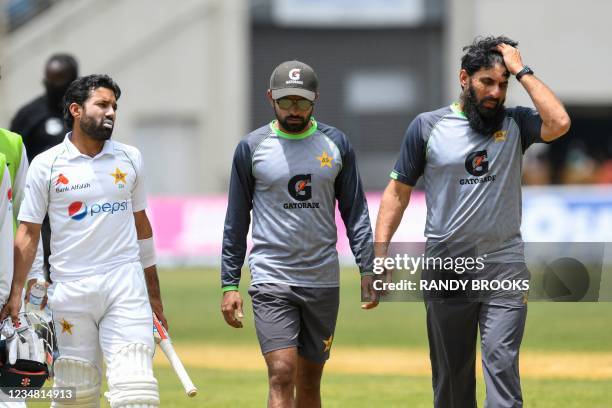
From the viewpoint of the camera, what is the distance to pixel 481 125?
837 centimetres

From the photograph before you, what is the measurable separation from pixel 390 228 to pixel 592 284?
166 centimetres

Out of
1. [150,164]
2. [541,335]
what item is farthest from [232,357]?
[150,164]

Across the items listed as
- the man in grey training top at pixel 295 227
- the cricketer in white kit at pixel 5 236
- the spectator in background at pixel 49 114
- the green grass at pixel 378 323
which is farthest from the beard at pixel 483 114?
the green grass at pixel 378 323

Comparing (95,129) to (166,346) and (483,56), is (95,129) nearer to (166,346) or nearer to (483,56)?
(166,346)

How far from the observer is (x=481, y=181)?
8336 millimetres

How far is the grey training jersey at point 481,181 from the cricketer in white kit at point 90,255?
2.00 metres

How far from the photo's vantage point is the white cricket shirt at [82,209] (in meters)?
8.37

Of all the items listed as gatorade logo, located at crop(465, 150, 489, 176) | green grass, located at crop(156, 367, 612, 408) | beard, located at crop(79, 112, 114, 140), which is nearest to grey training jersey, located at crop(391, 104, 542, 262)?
gatorade logo, located at crop(465, 150, 489, 176)

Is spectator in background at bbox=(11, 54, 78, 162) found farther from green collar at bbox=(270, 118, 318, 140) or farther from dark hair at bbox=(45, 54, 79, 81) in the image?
green collar at bbox=(270, 118, 318, 140)

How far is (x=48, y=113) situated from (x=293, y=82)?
13.7ft

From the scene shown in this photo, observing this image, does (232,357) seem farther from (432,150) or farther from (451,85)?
(451,85)

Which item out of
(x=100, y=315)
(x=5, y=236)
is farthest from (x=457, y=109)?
(x=5, y=236)

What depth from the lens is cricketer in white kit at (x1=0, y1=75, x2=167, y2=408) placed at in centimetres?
833

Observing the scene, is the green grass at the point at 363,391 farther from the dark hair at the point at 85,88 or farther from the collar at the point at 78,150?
the dark hair at the point at 85,88
